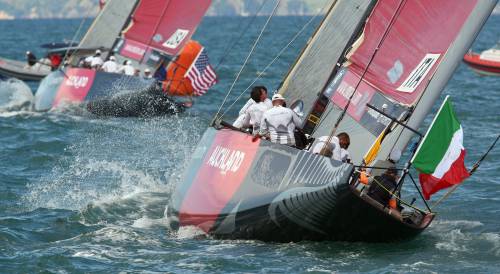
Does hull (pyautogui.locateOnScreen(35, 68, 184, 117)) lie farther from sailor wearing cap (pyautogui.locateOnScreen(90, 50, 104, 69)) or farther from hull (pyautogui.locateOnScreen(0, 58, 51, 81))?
hull (pyautogui.locateOnScreen(0, 58, 51, 81))

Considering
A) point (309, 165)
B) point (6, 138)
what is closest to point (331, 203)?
point (309, 165)

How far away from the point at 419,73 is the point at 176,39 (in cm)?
1437

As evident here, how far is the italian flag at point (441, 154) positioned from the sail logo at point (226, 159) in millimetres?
1944

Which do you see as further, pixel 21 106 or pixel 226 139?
pixel 21 106

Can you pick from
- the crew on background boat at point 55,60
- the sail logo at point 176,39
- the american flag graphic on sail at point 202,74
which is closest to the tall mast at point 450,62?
the american flag graphic on sail at point 202,74

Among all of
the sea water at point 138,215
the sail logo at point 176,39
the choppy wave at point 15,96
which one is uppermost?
the sail logo at point 176,39

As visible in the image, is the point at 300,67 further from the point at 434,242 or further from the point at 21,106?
the point at 21,106

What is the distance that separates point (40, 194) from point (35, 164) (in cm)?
304

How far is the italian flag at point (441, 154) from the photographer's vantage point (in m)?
11.5

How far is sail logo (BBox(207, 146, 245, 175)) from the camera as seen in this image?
12453 millimetres

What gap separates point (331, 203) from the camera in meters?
11.5

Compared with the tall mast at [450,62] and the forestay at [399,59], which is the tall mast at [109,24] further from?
the tall mast at [450,62]

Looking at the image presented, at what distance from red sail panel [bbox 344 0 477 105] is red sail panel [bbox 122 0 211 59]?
1386cm

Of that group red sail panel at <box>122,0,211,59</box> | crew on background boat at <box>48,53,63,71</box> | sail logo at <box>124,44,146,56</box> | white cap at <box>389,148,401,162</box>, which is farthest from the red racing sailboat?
white cap at <box>389,148,401,162</box>
